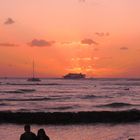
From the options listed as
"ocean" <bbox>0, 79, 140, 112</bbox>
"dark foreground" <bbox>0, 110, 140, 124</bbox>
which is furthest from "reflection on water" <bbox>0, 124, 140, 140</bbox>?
"ocean" <bbox>0, 79, 140, 112</bbox>

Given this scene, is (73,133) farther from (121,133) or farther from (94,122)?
(94,122)

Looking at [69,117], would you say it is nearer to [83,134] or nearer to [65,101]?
[83,134]

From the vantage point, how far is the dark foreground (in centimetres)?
3269

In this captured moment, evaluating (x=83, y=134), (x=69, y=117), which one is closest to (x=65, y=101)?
(x=69, y=117)

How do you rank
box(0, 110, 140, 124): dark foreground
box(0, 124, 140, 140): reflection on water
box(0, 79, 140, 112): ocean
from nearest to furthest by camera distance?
1. box(0, 124, 140, 140): reflection on water
2. box(0, 110, 140, 124): dark foreground
3. box(0, 79, 140, 112): ocean

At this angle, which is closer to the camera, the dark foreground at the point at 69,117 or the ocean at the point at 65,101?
the dark foreground at the point at 69,117

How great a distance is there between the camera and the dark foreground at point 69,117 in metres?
32.7

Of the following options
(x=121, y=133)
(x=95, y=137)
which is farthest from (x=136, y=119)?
(x=95, y=137)

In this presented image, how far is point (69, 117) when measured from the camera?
114 ft

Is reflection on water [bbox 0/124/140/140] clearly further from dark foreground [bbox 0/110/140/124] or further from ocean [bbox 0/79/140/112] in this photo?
ocean [bbox 0/79/140/112]

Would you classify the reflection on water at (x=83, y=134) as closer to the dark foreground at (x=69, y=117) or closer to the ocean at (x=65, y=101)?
the dark foreground at (x=69, y=117)

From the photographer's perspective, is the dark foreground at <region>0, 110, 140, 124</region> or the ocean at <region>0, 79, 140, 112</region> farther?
the ocean at <region>0, 79, 140, 112</region>


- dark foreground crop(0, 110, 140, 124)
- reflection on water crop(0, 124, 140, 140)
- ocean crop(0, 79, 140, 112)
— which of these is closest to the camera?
reflection on water crop(0, 124, 140, 140)

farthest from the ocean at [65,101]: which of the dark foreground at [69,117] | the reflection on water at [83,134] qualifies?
the reflection on water at [83,134]
